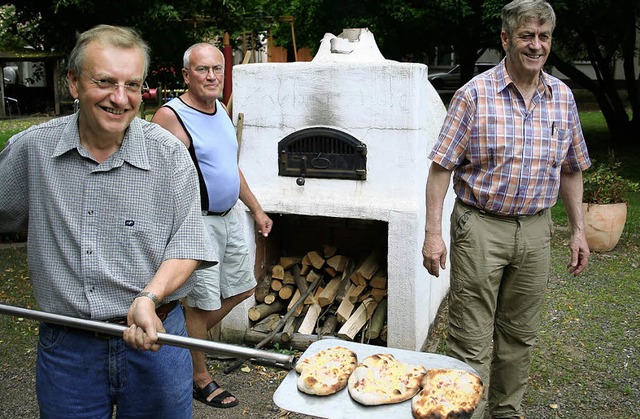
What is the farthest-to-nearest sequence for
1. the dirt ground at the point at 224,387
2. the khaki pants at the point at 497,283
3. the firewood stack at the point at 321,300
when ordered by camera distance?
the firewood stack at the point at 321,300
the dirt ground at the point at 224,387
the khaki pants at the point at 497,283

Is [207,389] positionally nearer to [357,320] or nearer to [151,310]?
[357,320]

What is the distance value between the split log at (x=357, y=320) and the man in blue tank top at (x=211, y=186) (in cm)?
91

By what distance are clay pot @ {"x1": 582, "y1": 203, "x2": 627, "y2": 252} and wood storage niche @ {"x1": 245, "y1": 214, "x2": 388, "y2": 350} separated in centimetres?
273

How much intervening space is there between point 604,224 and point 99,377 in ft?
19.4

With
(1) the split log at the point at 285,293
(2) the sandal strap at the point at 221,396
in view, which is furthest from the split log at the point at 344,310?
(2) the sandal strap at the point at 221,396

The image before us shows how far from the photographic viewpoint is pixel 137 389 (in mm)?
2311

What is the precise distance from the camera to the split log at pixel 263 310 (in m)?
5.00

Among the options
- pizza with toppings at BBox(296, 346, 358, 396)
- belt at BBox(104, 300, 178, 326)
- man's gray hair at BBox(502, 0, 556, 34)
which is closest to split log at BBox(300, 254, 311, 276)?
man's gray hair at BBox(502, 0, 556, 34)

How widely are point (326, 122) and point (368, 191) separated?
527 millimetres

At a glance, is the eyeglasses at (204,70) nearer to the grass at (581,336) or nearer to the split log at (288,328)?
the split log at (288,328)

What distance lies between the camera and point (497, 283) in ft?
11.3

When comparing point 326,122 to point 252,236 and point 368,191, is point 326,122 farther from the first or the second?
point 252,236

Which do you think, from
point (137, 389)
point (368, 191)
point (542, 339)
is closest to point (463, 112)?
point (368, 191)

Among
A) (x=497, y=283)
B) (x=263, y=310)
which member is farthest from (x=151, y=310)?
(x=263, y=310)
